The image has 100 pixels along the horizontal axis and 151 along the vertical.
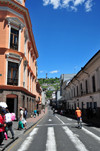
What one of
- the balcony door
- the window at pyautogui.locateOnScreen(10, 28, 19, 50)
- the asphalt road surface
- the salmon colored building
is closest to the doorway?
the salmon colored building

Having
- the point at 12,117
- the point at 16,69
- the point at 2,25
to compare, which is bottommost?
the point at 12,117

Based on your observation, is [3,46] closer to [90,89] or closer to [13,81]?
[13,81]

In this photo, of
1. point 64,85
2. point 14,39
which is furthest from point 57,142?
point 64,85

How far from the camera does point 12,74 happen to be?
1870 cm

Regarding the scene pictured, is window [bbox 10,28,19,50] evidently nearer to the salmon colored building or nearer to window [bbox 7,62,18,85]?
the salmon colored building

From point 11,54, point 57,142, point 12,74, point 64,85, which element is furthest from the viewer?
point 64,85

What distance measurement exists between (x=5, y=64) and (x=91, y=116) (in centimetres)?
1430

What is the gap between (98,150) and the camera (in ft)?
19.3

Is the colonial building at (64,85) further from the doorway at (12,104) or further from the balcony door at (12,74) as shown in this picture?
the balcony door at (12,74)

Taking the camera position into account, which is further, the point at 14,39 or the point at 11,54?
the point at 14,39

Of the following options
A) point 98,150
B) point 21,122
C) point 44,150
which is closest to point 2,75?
point 21,122

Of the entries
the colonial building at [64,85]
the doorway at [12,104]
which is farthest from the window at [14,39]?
the colonial building at [64,85]

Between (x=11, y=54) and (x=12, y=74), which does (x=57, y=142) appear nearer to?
(x=12, y=74)

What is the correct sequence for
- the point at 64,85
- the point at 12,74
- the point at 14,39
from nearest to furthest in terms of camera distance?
the point at 12,74 < the point at 14,39 < the point at 64,85
